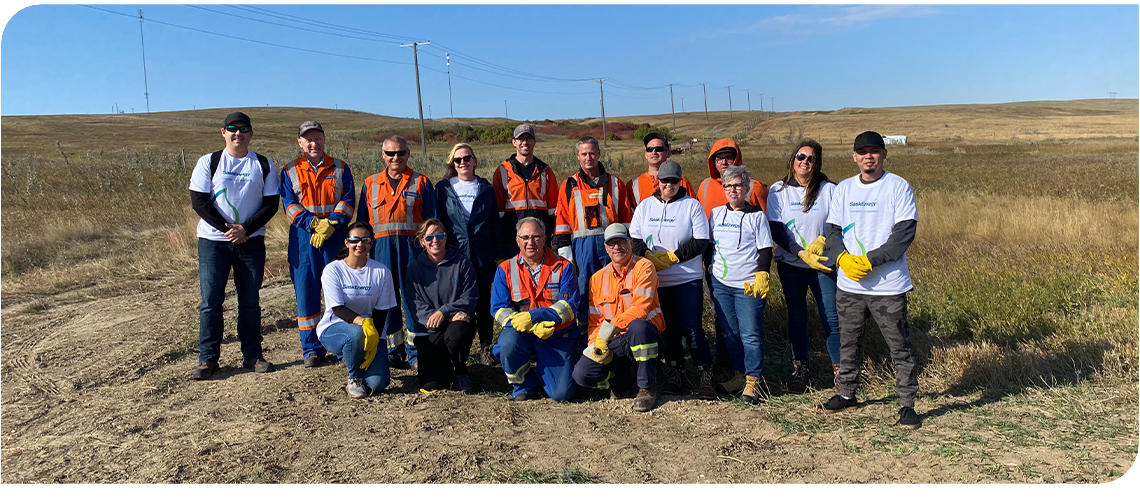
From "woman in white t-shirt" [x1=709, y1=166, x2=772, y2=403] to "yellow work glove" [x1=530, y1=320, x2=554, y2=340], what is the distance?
1227 millimetres

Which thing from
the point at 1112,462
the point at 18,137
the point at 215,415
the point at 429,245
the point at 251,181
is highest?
the point at 18,137

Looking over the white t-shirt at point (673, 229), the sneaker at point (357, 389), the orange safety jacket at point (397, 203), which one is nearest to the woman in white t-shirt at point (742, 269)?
the white t-shirt at point (673, 229)

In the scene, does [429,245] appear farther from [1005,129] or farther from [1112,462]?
[1005,129]

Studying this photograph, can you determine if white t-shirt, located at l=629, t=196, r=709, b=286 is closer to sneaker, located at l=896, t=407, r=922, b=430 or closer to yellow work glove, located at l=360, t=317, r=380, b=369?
sneaker, located at l=896, t=407, r=922, b=430

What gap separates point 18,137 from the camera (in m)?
50.0

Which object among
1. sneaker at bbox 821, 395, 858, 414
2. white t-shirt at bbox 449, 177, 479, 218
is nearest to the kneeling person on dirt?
sneaker at bbox 821, 395, 858, 414

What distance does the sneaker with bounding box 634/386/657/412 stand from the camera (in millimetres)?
4941

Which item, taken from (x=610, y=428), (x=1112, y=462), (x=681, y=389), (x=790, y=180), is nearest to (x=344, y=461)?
(x=610, y=428)

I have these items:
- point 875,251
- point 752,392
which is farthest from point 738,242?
point 752,392

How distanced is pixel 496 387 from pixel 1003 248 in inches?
293

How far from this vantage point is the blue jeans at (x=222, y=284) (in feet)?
18.2

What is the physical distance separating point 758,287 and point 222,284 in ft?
13.3

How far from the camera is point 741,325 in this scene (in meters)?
5.02

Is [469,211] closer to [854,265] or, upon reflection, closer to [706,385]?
[706,385]
